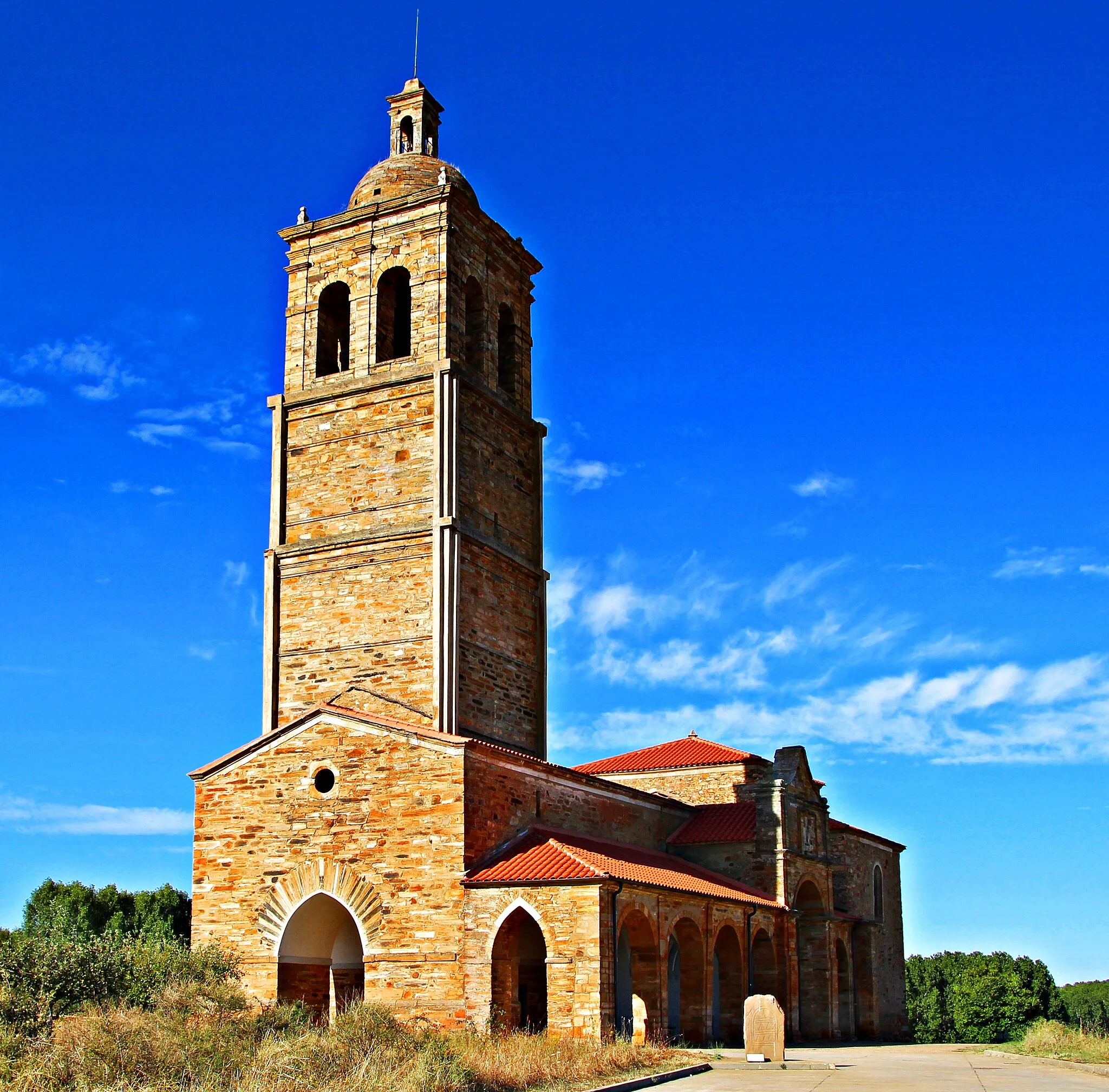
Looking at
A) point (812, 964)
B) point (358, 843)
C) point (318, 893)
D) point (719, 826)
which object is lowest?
point (812, 964)

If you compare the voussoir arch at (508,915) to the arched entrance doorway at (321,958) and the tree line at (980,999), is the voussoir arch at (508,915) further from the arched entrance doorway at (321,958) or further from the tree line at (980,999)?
the tree line at (980,999)

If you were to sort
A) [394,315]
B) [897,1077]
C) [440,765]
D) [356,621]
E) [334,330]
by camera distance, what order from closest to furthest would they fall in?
[897,1077] < [440,765] < [356,621] < [394,315] < [334,330]

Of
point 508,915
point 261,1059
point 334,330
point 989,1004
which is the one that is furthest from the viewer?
point 989,1004

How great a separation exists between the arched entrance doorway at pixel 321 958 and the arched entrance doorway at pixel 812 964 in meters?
11.1

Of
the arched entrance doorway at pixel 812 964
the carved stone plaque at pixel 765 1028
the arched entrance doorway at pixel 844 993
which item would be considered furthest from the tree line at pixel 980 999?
the carved stone plaque at pixel 765 1028

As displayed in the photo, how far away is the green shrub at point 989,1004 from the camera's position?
5347 cm

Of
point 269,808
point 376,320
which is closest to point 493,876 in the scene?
point 269,808

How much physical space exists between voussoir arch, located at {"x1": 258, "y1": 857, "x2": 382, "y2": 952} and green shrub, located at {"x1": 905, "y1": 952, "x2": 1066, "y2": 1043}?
32.2 metres

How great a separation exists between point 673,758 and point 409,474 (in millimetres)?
13400

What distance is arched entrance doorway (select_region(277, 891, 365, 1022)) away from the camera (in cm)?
2338

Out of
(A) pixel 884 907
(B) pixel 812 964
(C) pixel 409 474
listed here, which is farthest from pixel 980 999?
(C) pixel 409 474

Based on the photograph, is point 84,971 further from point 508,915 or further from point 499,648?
point 499,648

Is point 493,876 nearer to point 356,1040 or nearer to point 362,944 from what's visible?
point 362,944

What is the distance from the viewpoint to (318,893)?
23.1 m
